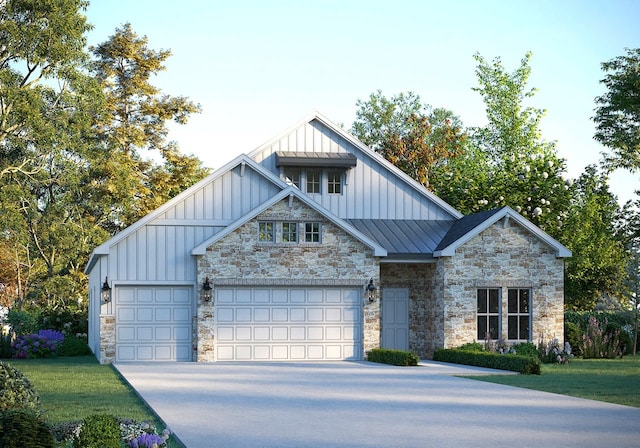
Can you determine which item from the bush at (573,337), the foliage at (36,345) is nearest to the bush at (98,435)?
the foliage at (36,345)

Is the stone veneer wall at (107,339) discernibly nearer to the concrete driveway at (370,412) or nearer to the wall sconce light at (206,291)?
the wall sconce light at (206,291)

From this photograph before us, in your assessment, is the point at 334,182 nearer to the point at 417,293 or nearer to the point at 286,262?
the point at 286,262

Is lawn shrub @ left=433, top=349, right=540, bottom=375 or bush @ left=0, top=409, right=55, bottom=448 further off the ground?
bush @ left=0, top=409, right=55, bottom=448

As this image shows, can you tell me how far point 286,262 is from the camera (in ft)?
89.8

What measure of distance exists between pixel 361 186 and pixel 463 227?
3.74 metres

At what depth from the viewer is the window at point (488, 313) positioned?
28109 mm

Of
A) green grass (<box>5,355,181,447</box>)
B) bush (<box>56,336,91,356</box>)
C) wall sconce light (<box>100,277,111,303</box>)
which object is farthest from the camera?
bush (<box>56,336,91,356</box>)

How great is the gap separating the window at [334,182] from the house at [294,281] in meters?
2.21

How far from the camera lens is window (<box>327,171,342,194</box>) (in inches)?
1209

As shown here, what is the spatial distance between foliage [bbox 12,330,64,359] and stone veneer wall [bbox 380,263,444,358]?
10.8 m

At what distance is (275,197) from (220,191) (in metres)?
2.09

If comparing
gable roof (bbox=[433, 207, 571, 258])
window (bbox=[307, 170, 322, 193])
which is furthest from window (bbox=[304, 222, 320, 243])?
gable roof (bbox=[433, 207, 571, 258])

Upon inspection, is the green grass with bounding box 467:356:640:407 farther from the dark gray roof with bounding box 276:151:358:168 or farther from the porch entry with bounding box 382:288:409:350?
the dark gray roof with bounding box 276:151:358:168

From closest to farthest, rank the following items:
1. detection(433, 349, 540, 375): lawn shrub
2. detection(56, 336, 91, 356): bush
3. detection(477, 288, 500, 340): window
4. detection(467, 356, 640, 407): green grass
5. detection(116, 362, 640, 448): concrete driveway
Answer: detection(116, 362, 640, 448): concrete driveway, detection(467, 356, 640, 407): green grass, detection(433, 349, 540, 375): lawn shrub, detection(477, 288, 500, 340): window, detection(56, 336, 91, 356): bush
